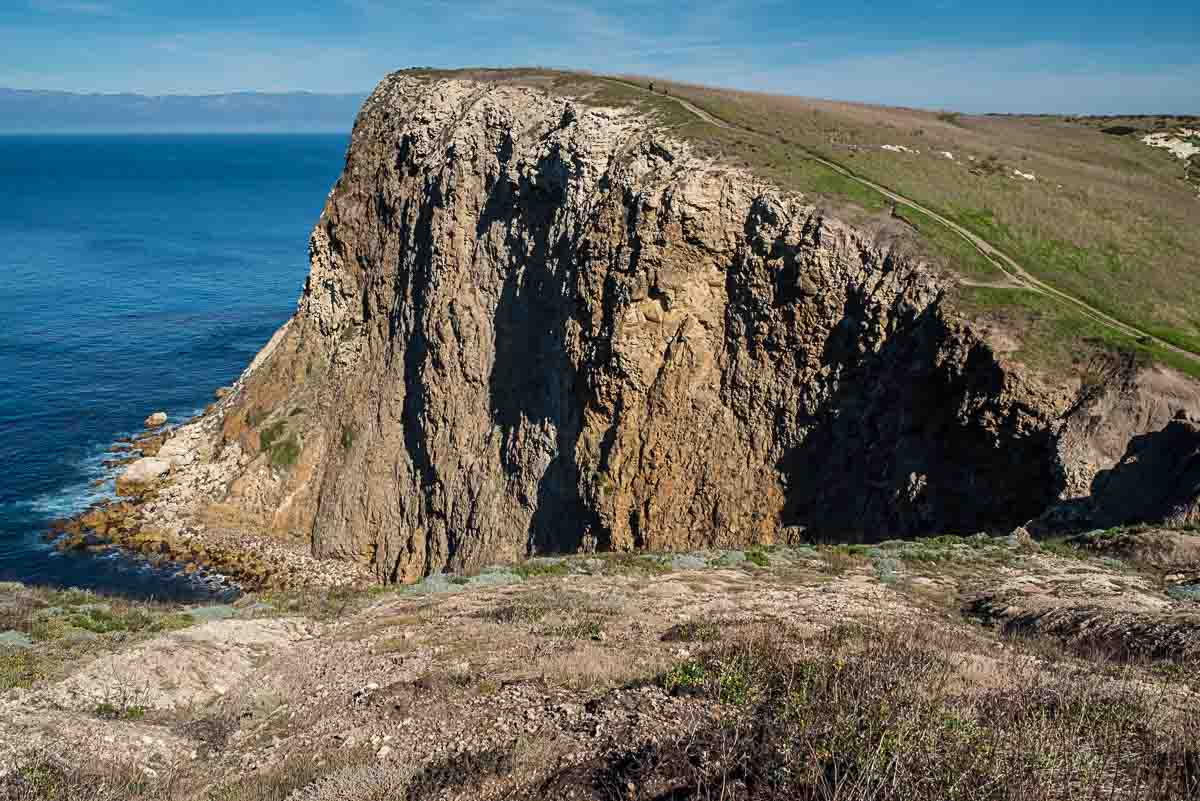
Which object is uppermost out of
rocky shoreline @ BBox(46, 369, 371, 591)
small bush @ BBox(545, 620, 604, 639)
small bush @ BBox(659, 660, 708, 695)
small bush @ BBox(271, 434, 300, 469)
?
small bush @ BBox(659, 660, 708, 695)

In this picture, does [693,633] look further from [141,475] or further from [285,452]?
[141,475]

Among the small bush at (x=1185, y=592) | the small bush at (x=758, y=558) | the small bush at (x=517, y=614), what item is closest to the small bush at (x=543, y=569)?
the small bush at (x=517, y=614)

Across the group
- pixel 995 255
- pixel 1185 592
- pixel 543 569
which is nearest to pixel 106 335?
pixel 543 569

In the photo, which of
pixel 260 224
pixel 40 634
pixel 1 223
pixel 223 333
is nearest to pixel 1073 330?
pixel 40 634

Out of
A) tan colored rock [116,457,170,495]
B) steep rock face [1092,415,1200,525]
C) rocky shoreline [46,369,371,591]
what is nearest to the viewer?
steep rock face [1092,415,1200,525]

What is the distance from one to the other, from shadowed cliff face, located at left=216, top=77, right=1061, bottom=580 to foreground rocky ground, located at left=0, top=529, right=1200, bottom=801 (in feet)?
24.5

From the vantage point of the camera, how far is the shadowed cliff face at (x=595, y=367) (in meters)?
26.3

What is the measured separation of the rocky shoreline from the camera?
142 ft

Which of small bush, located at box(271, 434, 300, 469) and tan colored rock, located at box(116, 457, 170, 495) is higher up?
small bush, located at box(271, 434, 300, 469)

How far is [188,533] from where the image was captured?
148 ft

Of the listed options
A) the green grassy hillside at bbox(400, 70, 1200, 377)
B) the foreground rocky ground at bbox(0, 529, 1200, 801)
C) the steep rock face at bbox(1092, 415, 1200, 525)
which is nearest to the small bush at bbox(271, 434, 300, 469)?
the green grassy hillside at bbox(400, 70, 1200, 377)

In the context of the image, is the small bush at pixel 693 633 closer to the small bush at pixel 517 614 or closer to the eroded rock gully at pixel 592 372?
the small bush at pixel 517 614

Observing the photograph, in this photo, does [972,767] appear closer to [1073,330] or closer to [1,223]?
[1073,330]

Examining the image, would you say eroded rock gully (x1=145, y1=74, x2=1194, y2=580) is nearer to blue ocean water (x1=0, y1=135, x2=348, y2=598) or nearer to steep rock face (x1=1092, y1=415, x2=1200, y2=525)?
steep rock face (x1=1092, y1=415, x2=1200, y2=525)
